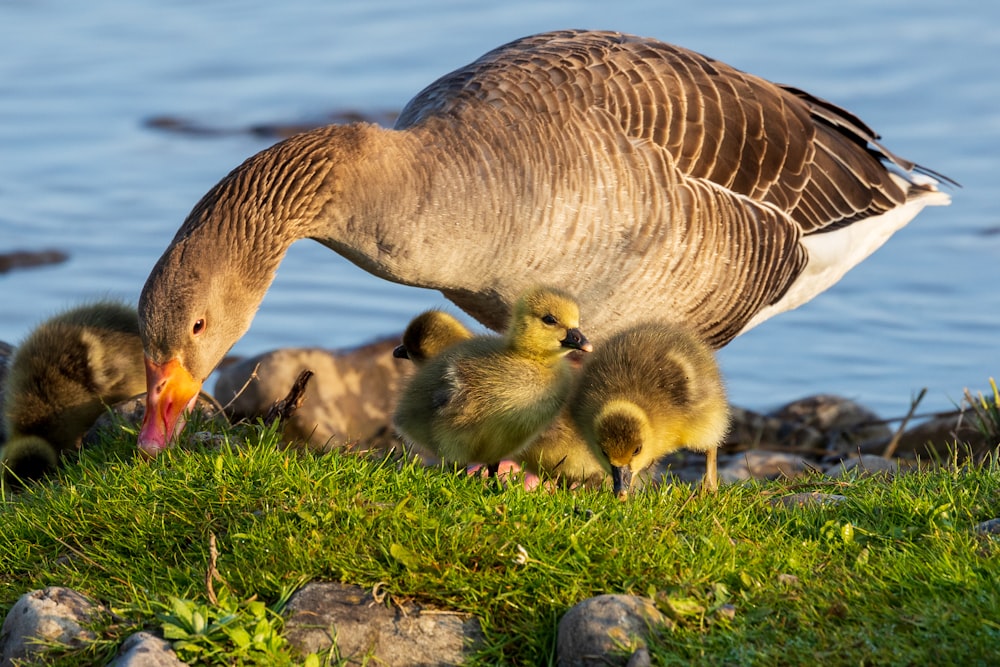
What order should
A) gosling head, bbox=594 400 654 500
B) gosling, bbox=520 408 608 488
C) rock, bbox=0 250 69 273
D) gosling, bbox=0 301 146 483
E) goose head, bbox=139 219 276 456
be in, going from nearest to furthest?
gosling head, bbox=594 400 654 500 < gosling, bbox=520 408 608 488 < goose head, bbox=139 219 276 456 < gosling, bbox=0 301 146 483 < rock, bbox=0 250 69 273

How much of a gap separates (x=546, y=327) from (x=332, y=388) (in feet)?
15.9

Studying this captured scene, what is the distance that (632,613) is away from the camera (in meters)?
4.44

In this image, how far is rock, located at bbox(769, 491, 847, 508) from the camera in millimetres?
5734

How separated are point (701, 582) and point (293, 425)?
5.69 metres

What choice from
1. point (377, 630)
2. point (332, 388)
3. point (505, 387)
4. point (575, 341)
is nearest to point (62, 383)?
point (505, 387)

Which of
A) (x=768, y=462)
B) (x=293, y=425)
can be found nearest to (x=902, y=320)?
(x=768, y=462)

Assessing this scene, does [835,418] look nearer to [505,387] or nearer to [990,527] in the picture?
[505,387]

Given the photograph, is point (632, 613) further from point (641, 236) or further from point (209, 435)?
point (641, 236)

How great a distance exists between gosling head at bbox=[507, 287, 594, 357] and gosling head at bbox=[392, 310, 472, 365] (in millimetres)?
755

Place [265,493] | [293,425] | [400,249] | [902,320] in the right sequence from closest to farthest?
[265,493] → [400,249] → [293,425] → [902,320]

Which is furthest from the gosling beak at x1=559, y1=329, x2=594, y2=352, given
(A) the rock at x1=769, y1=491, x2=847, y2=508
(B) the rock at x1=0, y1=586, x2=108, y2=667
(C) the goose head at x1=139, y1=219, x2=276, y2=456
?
(B) the rock at x1=0, y1=586, x2=108, y2=667

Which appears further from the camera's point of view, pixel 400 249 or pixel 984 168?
pixel 984 168

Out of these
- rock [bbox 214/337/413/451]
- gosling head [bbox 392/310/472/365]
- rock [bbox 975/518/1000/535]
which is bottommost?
rock [bbox 214/337/413/451]

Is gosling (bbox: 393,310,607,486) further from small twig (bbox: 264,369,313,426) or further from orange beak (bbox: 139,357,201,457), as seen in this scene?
orange beak (bbox: 139,357,201,457)
